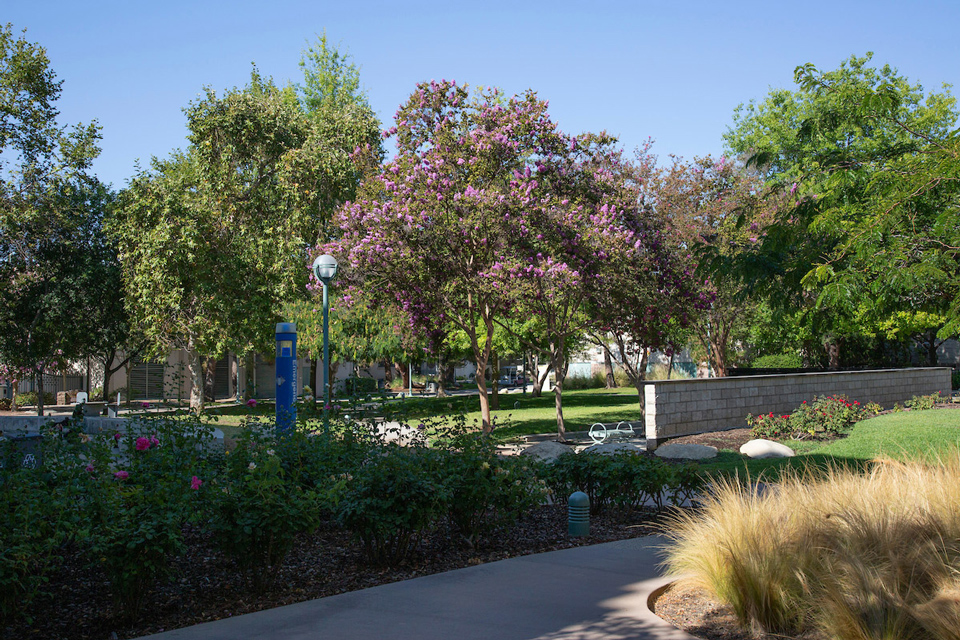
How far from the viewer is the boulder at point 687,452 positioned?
12.2 meters

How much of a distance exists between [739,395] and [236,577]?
13.5 meters

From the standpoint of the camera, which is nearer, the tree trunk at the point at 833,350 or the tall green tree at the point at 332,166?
the tall green tree at the point at 332,166

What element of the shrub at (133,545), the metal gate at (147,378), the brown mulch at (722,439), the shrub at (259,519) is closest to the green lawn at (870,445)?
the brown mulch at (722,439)

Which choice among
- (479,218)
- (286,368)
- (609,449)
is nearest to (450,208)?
(479,218)

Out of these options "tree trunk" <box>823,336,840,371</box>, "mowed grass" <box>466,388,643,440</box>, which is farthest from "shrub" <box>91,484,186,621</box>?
"tree trunk" <box>823,336,840,371</box>

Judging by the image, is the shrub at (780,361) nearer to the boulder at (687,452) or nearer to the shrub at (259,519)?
the boulder at (687,452)

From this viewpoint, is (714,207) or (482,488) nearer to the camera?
(482,488)

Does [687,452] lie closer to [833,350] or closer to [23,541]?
[23,541]

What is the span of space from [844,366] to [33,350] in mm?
35919

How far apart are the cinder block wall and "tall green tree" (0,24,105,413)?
19.7 meters

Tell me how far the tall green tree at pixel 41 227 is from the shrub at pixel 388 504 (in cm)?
2190

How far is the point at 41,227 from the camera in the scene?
24.5 meters

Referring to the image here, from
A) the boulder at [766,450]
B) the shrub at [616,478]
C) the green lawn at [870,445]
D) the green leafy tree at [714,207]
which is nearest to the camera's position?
the shrub at [616,478]

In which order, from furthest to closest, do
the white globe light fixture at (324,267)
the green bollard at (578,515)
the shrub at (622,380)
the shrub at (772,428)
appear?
the shrub at (622,380), the shrub at (772,428), the white globe light fixture at (324,267), the green bollard at (578,515)
